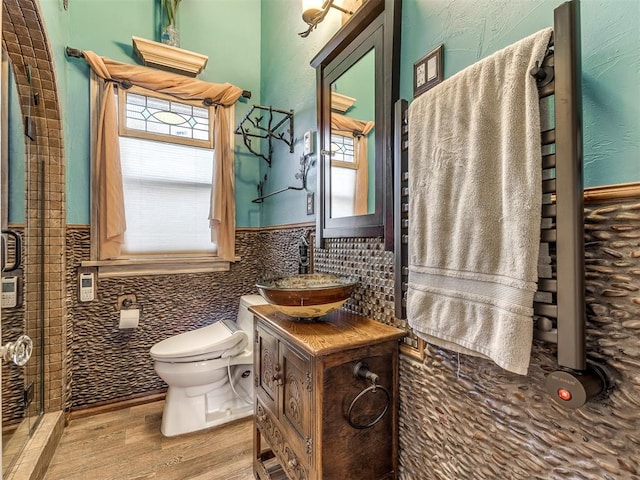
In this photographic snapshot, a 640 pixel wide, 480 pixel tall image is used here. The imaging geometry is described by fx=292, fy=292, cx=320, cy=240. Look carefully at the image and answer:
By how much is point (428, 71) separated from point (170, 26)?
7.19ft

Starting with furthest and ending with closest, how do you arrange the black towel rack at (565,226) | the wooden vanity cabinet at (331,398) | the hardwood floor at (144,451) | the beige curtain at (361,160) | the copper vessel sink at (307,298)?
the hardwood floor at (144,451) → the beige curtain at (361,160) → the copper vessel sink at (307,298) → the wooden vanity cabinet at (331,398) → the black towel rack at (565,226)

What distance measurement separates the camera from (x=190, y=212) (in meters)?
2.32

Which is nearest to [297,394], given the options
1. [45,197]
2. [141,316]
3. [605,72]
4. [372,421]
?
[372,421]

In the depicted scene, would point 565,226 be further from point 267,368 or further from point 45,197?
point 45,197

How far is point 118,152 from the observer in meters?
2.04

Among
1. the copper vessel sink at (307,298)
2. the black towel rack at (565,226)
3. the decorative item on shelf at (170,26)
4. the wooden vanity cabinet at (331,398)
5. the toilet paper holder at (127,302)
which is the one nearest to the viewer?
the black towel rack at (565,226)

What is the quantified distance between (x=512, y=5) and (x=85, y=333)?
273 centimetres

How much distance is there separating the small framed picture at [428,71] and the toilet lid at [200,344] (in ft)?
5.51

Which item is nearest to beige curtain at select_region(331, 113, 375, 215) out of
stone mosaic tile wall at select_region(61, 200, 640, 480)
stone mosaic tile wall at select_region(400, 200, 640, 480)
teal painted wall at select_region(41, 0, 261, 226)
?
stone mosaic tile wall at select_region(61, 200, 640, 480)

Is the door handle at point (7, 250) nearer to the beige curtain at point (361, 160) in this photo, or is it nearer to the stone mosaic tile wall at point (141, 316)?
the stone mosaic tile wall at point (141, 316)

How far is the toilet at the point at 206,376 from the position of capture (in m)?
1.74

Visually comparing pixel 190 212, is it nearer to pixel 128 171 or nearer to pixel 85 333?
pixel 128 171

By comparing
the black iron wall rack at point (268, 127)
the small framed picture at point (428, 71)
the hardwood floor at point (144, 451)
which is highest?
the black iron wall rack at point (268, 127)

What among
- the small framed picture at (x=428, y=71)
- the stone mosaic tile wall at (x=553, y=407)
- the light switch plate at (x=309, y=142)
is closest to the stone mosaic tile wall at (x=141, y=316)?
the light switch plate at (x=309, y=142)
